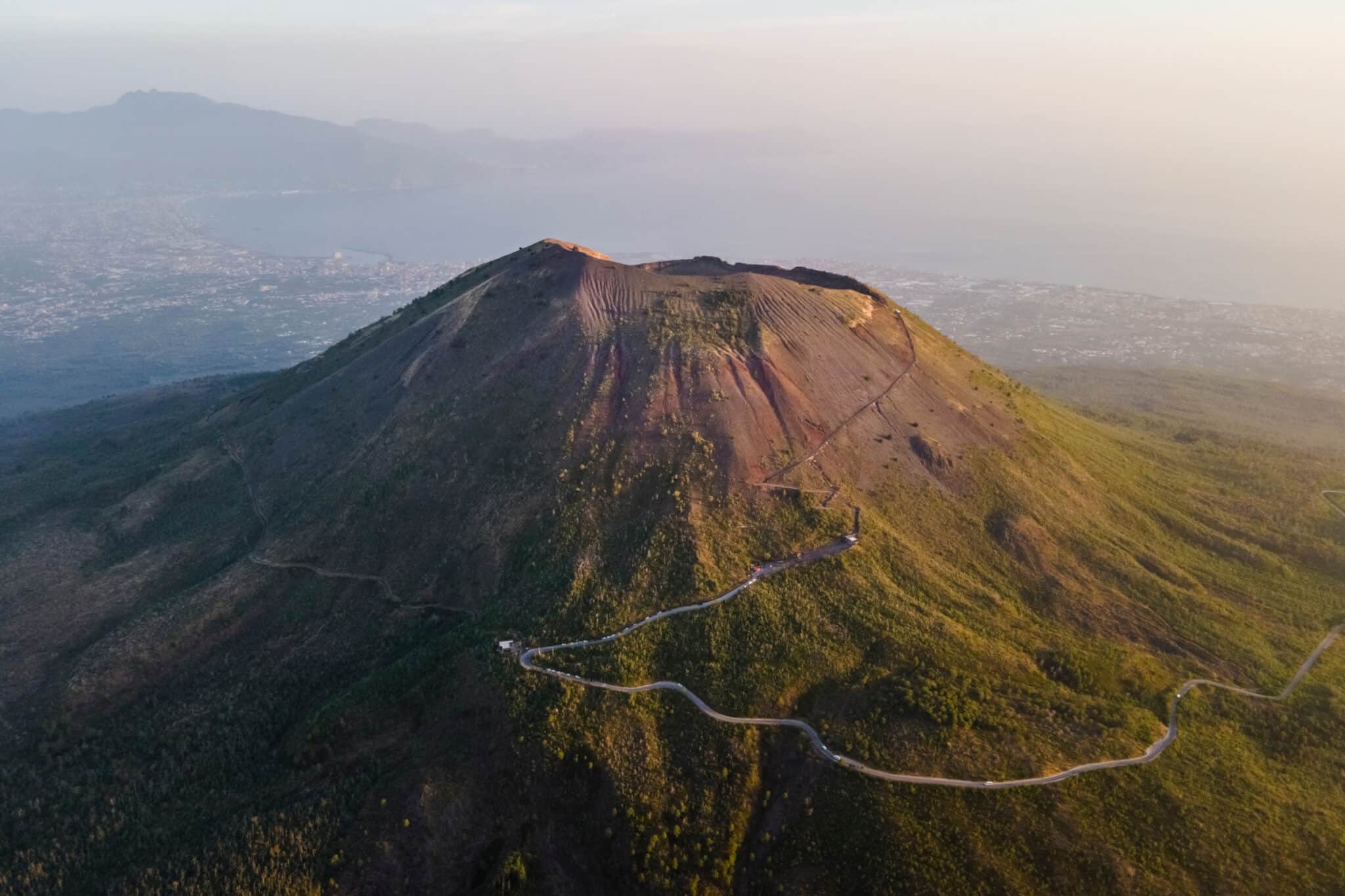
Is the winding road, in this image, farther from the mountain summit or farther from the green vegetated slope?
the mountain summit

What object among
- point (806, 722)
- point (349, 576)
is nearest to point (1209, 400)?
point (806, 722)

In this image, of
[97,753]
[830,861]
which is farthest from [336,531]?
[830,861]

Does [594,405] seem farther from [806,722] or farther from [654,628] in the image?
[806,722]

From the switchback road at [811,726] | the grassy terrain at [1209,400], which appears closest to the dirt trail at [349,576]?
the switchback road at [811,726]

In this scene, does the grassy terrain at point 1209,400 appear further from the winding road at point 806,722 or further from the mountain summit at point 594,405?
the winding road at point 806,722

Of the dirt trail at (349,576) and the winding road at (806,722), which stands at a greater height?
the winding road at (806,722)
